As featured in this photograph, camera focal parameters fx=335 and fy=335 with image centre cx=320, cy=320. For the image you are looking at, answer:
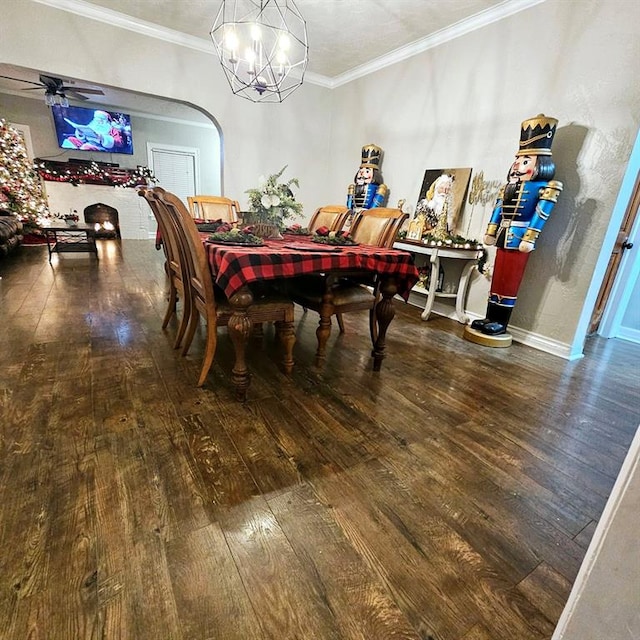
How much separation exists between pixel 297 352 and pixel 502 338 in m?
1.69

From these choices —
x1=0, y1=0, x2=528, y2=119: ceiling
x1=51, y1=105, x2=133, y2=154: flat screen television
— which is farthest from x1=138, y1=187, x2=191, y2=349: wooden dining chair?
x1=51, y1=105, x2=133, y2=154: flat screen television

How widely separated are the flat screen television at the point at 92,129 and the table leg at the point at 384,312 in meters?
8.03

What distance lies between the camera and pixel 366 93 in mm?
4293

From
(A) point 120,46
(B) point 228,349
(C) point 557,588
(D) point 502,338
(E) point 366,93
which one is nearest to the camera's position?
(C) point 557,588

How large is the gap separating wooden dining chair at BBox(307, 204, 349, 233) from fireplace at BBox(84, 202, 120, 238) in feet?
21.4

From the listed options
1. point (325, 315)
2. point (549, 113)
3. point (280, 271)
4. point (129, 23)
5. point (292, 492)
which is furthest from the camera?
point (129, 23)

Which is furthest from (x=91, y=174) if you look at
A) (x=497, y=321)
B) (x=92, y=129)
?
(x=497, y=321)

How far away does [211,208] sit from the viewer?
3455mm

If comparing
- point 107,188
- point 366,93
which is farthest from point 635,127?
point 107,188

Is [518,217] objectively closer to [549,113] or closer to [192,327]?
[549,113]

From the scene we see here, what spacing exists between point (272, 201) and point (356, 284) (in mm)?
790

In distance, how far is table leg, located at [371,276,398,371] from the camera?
Result: 207cm

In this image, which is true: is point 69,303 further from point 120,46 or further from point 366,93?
point 366,93

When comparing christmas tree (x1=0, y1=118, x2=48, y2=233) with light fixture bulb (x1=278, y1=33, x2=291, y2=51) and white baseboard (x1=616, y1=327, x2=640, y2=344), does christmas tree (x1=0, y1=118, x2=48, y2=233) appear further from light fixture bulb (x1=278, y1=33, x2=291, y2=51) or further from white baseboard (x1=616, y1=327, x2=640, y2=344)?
white baseboard (x1=616, y1=327, x2=640, y2=344)
